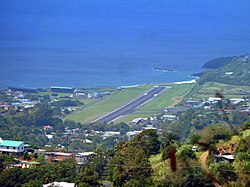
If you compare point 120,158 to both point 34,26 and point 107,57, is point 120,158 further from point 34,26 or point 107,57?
point 34,26

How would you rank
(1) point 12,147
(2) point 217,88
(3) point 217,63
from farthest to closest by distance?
(3) point 217,63
(2) point 217,88
(1) point 12,147

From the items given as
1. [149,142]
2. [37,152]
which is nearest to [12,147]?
[37,152]

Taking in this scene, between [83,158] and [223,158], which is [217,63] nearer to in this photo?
[83,158]

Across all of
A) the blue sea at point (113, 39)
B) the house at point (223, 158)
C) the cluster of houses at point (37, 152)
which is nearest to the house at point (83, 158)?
the cluster of houses at point (37, 152)

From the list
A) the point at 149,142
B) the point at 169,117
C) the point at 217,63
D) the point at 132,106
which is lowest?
the point at 149,142

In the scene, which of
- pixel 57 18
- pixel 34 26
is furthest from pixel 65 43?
pixel 57 18

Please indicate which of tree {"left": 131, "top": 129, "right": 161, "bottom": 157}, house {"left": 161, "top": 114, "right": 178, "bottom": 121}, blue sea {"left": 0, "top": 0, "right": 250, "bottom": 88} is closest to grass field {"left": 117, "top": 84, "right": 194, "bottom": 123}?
house {"left": 161, "top": 114, "right": 178, "bottom": 121}

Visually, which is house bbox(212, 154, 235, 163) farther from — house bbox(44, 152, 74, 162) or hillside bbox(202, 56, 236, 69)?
hillside bbox(202, 56, 236, 69)
